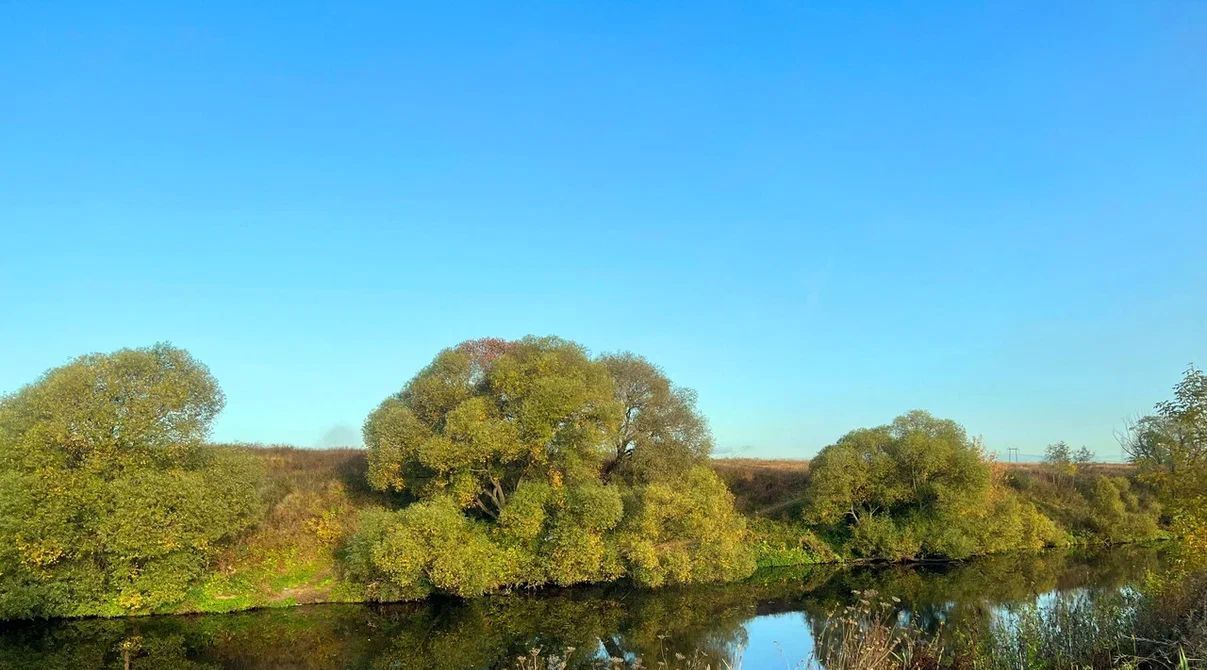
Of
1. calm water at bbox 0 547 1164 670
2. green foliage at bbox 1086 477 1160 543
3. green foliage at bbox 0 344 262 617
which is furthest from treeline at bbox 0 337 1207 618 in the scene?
green foliage at bbox 1086 477 1160 543

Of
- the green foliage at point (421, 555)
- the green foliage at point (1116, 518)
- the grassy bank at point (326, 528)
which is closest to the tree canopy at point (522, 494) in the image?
the green foliage at point (421, 555)

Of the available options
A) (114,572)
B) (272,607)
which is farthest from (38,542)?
(272,607)

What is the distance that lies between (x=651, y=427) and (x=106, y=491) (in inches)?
950

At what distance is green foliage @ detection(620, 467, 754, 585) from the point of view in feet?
106

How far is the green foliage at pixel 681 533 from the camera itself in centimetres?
3219

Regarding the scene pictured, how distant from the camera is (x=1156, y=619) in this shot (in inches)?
461

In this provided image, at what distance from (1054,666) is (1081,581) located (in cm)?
2580

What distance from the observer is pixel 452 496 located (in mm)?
31797

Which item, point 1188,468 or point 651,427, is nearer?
point 1188,468

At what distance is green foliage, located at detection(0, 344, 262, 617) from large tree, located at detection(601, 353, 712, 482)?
18760 mm

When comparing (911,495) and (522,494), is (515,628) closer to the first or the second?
(522,494)

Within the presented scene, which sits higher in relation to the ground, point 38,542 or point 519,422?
point 519,422

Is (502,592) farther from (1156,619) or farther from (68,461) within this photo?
(1156,619)

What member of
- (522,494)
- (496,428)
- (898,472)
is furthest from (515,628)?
(898,472)
